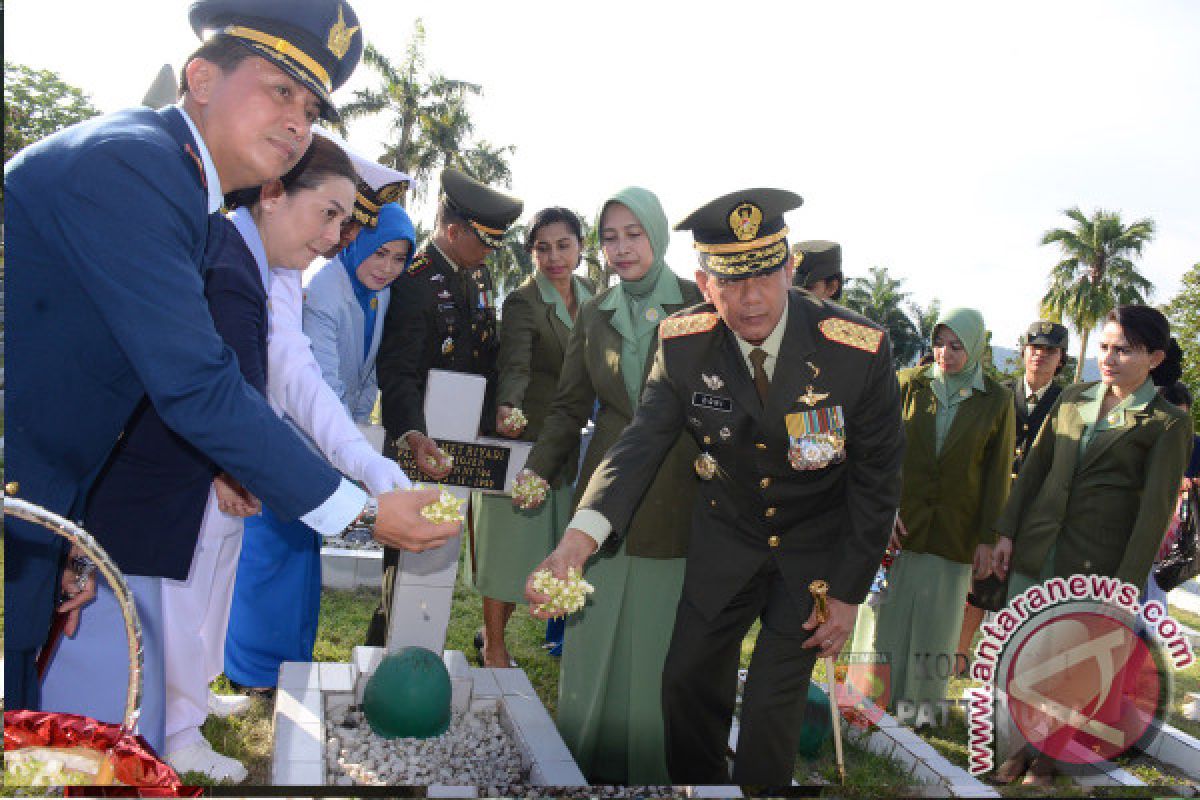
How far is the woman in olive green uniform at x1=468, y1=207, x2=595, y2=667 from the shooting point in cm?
457

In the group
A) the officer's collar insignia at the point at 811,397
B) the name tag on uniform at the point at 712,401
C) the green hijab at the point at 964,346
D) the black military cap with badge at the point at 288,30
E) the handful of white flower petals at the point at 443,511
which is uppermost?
the black military cap with badge at the point at 288,30

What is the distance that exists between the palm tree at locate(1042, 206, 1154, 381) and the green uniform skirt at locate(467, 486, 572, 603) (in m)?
2.47

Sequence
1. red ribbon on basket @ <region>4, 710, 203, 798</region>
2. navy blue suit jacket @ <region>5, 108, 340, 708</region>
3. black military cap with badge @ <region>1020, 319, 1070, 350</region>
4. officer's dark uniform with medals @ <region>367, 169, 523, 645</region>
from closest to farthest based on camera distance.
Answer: red ribbon on basket @ <region>4, 710, 203, 798</region> < navy blue suit jacket @ <region>5, 108, 340, 708</region> < officer's dark uniform with medals @ <region>367, 169, 523, 645</region> < black military cap with badge @ <region>1020, 319, 1070, 350</region>

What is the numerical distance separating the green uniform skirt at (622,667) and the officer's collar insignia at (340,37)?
6.75 feet

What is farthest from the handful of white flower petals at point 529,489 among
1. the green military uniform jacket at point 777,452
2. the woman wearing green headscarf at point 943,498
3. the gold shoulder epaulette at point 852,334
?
the woman wearing green headscarf at point 943,498

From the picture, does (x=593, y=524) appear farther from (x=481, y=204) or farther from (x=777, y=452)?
(x=481, y=204)

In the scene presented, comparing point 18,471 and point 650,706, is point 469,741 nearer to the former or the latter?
point 650,706

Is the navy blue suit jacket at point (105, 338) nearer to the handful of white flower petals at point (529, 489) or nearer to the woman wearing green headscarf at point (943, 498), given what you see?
the handful of white flower petals at point (529, 489)

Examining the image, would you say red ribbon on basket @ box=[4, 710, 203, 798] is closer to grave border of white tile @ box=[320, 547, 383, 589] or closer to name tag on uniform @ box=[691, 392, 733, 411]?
name tag on uniform @ box=[691, 392, 733, 411]

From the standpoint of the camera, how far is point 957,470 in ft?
14.6

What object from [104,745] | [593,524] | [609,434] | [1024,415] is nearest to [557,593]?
[593,524]

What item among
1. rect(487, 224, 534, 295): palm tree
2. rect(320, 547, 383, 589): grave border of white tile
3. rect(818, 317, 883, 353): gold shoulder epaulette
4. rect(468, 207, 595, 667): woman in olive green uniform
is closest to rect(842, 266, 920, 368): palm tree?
rect(818, 317, 883, 353): gold shoulder epaulette

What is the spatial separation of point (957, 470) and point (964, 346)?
2.07 feet

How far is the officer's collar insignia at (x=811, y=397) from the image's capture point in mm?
2814
